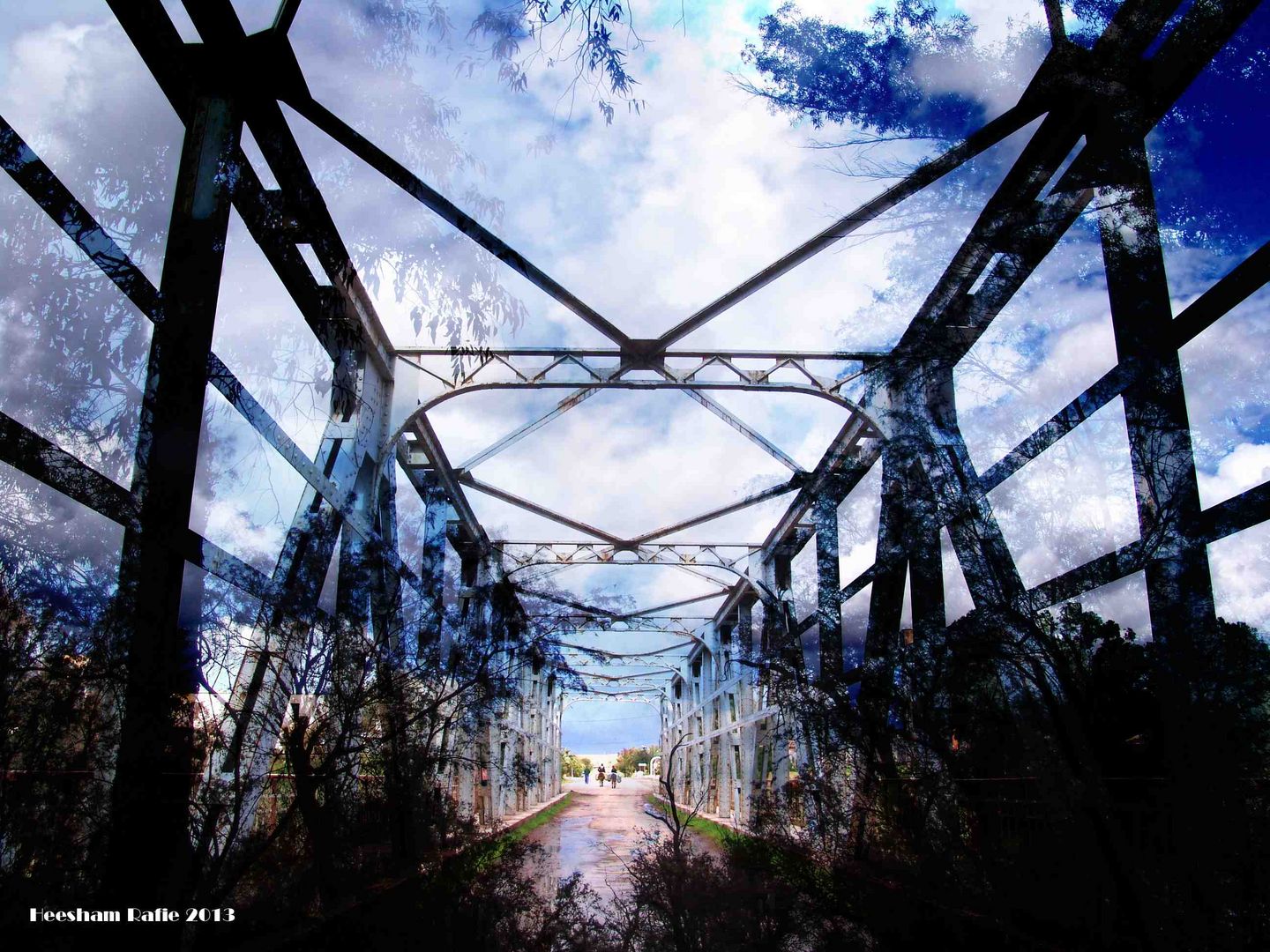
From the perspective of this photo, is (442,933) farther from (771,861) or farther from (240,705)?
(771,861)

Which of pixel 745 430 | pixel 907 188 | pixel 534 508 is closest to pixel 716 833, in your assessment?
pixel 745 430

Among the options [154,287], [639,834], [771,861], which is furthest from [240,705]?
[639,834]

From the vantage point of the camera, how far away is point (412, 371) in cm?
693

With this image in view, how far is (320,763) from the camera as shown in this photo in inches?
169

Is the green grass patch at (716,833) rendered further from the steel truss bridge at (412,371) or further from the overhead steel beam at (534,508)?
the overhead steel beam at (534,508)

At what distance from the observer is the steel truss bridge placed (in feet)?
Answer: 8.93

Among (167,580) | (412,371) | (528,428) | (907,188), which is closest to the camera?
(167,580)

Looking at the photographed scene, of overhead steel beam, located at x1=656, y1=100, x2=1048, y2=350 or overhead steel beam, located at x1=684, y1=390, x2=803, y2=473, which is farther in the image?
overhead steel beam, located at x1=684, y1=390, x2=803, y2=473

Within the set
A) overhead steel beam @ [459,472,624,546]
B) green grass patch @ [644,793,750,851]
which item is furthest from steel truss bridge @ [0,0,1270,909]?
overhead steel beam @ [459,472,624,546]

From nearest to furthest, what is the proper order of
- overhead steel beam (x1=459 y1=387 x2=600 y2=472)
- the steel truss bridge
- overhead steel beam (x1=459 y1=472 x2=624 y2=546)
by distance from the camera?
the steel truss bridge < overhead steel beam (x1=459 y1=387 x2=600 y2=472) < overhead steel beam (x1=459 y1=472 x2=624 y2=546)

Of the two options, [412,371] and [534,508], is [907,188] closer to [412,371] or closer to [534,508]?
[412,371]

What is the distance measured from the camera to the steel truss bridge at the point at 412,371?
2.72 meters

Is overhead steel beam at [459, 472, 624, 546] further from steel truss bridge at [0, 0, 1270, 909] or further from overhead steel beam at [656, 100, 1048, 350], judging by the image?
overhead steel beam at [656, 100, 1048, 350]

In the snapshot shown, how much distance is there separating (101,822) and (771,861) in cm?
433
